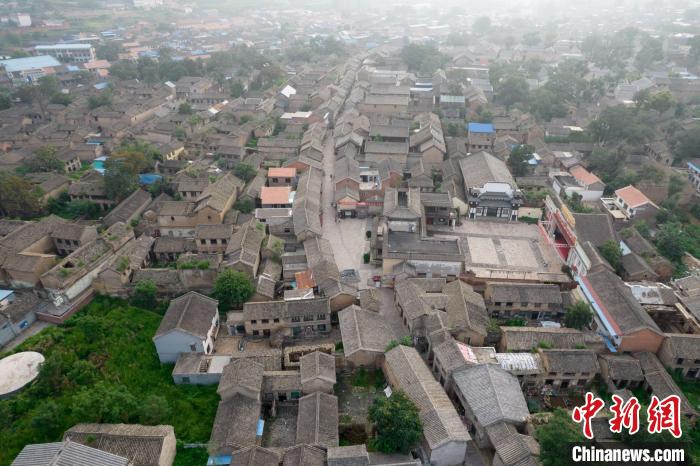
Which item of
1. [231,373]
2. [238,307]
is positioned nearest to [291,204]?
[238,307]

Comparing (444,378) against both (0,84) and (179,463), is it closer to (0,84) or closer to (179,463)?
(179,463)

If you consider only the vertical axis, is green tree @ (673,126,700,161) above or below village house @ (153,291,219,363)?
above

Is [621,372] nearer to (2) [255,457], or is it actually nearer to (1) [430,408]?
(1) [430,408]

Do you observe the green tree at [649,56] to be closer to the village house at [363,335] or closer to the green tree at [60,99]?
the village house at [363,335]

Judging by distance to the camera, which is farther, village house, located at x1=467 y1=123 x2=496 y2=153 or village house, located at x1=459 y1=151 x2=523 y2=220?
village house, located at x1=467 y1=123 x2=496 y2=153

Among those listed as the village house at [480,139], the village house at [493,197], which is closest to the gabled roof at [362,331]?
the village house at [493,197]

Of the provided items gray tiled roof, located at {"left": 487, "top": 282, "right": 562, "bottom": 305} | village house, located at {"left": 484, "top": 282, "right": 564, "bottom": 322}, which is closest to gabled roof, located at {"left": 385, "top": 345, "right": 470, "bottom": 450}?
village house, located at {"left": 484, "top": 282, "right": 564, "bottom": 322}

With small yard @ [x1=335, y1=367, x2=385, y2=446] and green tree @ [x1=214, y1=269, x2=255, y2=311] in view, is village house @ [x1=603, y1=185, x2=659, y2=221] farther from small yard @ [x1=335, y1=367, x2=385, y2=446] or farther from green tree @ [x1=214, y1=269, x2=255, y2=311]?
green tree @ [x1=214, y1=269, x2=255, y2=311]
